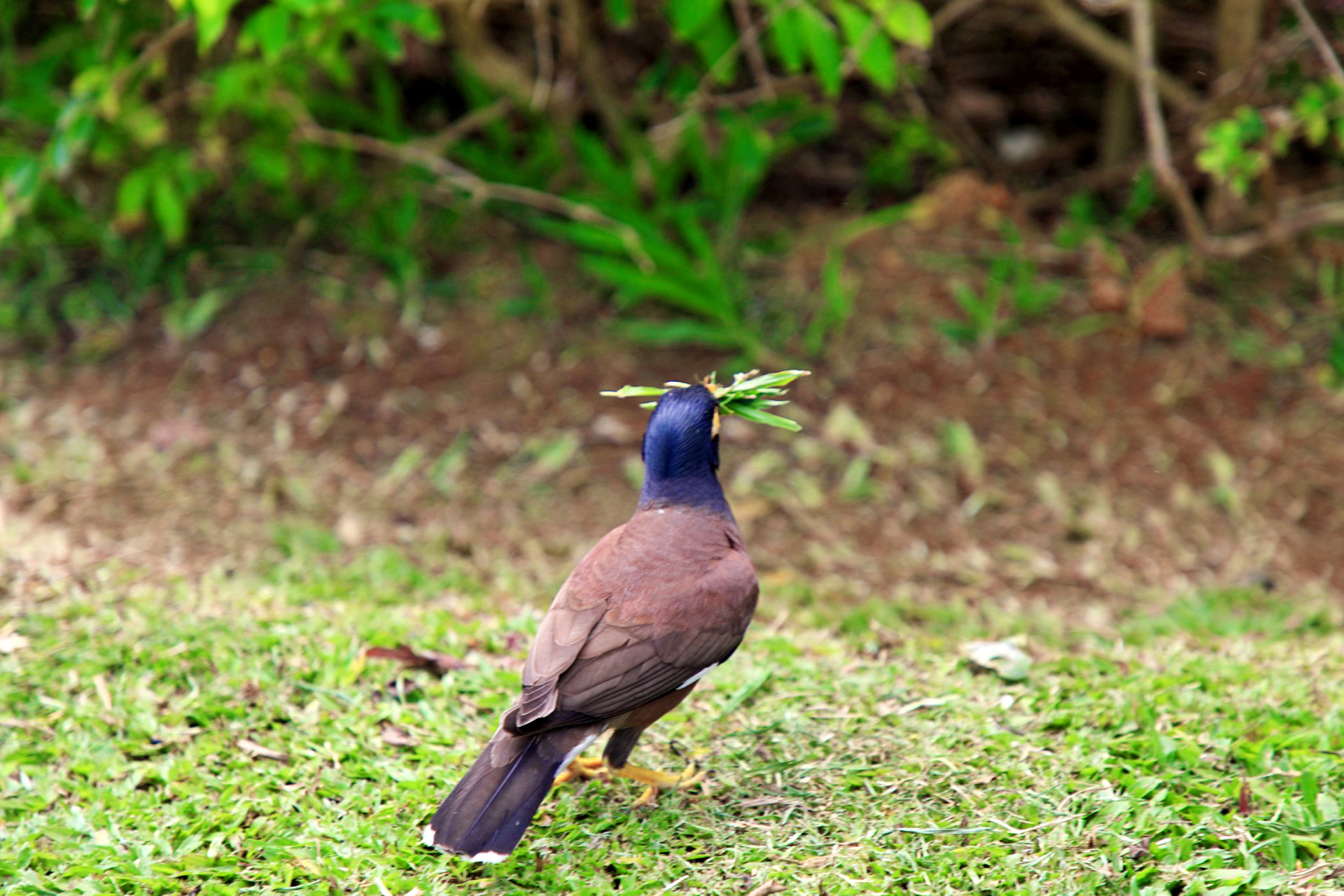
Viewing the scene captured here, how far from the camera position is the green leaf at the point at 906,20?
445 cm

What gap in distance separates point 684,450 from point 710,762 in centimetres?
85

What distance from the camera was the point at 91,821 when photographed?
310cm

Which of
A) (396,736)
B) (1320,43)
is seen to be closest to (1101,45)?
(1320,43)

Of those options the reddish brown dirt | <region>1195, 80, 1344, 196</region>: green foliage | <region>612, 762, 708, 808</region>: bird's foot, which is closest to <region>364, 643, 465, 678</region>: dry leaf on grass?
<region>612, 762, 708, 808</region>: bird's foot

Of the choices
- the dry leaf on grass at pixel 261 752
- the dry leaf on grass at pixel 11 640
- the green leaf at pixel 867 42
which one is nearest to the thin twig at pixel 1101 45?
the green leaf at pixel 867 42

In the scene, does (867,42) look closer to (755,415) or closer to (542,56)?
(542,56)

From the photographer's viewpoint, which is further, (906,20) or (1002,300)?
(1002,300)

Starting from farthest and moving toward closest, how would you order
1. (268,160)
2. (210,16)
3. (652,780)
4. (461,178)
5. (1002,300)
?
(1002,300) < (268,160) < (461,178) < (210,16) < (652,780)

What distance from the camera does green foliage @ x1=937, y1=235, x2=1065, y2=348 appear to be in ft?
19.7

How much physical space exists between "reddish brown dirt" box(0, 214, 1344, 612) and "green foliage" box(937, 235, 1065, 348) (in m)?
0.09

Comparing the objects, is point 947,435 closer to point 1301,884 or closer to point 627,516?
point 627,516

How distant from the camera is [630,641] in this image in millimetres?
2990

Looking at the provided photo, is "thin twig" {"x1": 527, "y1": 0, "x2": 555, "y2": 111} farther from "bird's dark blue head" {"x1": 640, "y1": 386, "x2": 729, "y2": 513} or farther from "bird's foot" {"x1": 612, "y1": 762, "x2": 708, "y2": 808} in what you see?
"bird's foot" {"x1": 612, "y1": 762, "x2": 708, "y2": 808}

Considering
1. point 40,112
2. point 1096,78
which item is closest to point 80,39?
point 40,112
